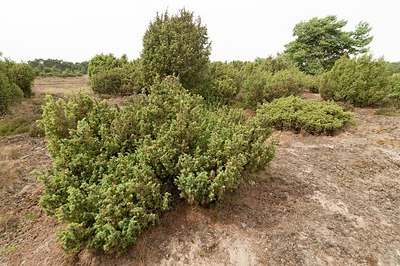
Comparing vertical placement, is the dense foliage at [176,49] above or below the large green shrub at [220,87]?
above

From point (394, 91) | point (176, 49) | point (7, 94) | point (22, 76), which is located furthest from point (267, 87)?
point (22, 76)

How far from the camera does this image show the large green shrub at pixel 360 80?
1037 centimetres

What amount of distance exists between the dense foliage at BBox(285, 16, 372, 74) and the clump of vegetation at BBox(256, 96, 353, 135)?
13.5 meters

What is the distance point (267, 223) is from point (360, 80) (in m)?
9.49

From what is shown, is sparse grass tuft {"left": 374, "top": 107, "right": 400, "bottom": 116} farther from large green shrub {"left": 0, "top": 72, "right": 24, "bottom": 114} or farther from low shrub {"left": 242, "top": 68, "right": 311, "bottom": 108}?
large green shrub {"left": 0, "top": 72, "right": 24, "bottom": 114}

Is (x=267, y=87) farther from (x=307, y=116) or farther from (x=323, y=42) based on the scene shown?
(x=323, y=42)

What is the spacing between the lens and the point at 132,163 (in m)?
3.66

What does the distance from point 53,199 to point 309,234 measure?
12.0ft

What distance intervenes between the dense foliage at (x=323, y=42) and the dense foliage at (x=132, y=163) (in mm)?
19529

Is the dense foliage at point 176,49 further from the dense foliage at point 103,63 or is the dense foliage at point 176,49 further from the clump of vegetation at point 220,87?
the dense foliage at point 103,63

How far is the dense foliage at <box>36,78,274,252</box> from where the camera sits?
9.66 feet

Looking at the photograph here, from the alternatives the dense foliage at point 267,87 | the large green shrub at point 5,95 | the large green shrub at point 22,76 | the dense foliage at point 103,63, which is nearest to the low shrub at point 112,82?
the dense foliage at point 103,63

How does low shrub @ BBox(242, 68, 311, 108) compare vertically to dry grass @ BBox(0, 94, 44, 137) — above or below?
above

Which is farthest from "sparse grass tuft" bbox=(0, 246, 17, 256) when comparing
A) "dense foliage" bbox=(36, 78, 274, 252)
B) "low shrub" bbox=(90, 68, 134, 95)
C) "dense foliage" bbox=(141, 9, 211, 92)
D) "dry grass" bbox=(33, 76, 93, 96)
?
"low shrub" bbox=(90, 68, 134, 95)
